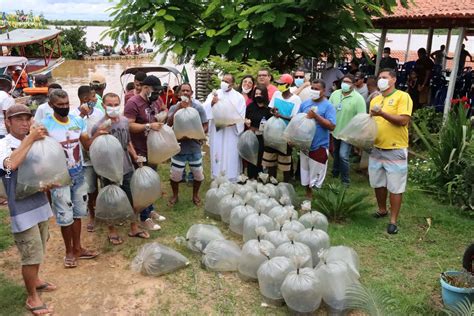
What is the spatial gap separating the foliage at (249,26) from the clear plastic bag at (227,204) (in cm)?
377

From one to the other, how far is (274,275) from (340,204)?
1.99 m

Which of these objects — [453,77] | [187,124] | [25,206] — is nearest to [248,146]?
[187,124]

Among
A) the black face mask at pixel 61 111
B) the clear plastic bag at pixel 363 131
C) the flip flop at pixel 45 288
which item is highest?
the black face mask at pixel 61 111

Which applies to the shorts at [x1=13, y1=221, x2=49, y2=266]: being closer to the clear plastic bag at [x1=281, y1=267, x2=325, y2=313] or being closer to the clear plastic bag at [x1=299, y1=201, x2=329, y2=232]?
the clear plastic bag at [x1=281, y1=267, x2=325, y2=313]

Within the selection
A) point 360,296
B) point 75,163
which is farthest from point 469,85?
point 75,163

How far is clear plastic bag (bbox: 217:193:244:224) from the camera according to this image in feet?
15.9

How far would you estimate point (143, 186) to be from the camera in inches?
170

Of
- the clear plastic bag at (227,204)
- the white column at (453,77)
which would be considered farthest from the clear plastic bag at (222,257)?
the white column at (453,77)

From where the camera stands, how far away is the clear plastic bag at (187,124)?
5051 millimetres

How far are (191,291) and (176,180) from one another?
198 cm

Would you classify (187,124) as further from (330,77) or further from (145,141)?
Answer: (330,77)

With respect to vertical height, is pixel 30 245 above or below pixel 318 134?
below

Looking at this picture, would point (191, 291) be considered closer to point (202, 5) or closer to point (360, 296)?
point (360, 296)

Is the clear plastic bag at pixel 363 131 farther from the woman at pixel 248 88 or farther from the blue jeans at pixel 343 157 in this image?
the woman at pixel 248 88
